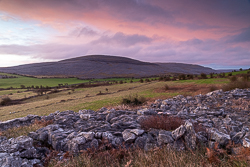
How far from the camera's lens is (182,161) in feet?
13.7

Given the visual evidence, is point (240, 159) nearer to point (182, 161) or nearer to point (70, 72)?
point (182, 161)

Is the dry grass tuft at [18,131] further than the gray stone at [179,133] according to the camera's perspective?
Yes

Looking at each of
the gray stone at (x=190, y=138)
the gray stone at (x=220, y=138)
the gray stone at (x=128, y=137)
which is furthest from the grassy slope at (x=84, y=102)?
the gray stone at (x=220, y=138)

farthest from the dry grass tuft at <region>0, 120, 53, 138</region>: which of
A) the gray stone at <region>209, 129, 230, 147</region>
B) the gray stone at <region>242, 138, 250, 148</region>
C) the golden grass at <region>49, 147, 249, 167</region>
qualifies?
the gray stone at <region>242, 138, 250, 148</region>

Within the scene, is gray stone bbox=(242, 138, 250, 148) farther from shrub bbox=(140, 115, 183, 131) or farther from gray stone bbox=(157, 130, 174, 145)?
shrub bbox=(140, 115, 183, 131)

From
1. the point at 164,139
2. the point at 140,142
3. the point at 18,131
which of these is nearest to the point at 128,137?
the point at 140,142

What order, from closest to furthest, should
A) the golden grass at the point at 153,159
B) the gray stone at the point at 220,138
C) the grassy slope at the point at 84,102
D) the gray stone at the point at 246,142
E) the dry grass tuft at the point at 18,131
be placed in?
the golden grass at the point at 153,159 < the gray stone at the point at 246,142 < the gray stone at the point at 220,138 < the dry grass tuft at the point at 18,131 < the grassy slope at the point at 84,102

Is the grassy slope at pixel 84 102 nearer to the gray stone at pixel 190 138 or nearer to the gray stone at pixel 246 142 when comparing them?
the gray stone at pixel 190 138

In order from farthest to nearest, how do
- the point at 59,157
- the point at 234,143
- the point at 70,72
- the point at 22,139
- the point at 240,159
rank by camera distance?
1. the point at 70,72
2. the point at 22,139
3. the point at 59,157
4. the point at 234,143
5. the point at 240,159

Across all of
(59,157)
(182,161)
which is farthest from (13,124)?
(182,161)

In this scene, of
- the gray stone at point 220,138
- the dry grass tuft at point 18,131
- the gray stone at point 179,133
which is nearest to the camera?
the gray stone at point 220,138

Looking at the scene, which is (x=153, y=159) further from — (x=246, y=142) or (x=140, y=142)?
(x=246, y=142)

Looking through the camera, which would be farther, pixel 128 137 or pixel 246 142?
pixel 128 137

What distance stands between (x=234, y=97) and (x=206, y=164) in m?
13.3
